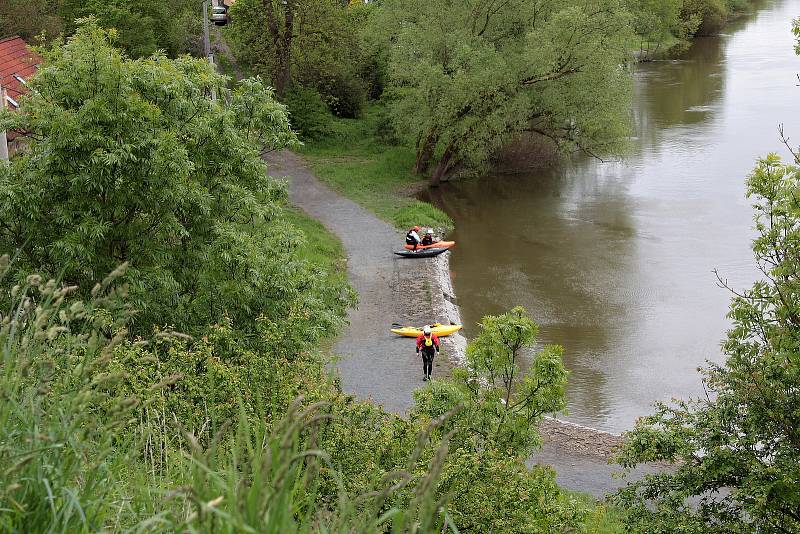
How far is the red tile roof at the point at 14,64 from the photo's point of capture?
88.2 feet

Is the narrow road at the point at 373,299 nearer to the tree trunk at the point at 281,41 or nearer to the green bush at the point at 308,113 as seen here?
the green bush at the point at 308,113

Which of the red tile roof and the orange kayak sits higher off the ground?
the red tile roof

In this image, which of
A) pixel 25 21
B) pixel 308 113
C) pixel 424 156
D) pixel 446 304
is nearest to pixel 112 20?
pixel 25 21

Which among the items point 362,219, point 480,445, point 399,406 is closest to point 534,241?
point 362,219

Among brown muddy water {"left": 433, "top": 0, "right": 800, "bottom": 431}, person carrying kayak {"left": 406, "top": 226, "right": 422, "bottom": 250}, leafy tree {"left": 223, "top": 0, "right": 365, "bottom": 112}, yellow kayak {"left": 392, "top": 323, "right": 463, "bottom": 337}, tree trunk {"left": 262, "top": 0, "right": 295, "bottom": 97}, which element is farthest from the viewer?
leafy tree {"left": 223, "top": 0, "right": 365, "bottom": 112}

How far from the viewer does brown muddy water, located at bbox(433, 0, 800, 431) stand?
78.6 feet

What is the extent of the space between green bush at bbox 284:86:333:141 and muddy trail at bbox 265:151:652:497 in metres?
6.03

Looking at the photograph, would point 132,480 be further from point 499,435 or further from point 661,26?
point 661,26

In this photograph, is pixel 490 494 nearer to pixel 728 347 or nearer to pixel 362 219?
pixel 728 347

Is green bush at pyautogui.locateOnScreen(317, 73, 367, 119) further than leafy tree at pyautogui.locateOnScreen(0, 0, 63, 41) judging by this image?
Yes

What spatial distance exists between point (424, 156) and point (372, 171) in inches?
88.9

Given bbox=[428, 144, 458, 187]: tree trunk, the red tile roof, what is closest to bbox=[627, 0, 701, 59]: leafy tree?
bbox=[428, 144, 458, 187]: tree trunk

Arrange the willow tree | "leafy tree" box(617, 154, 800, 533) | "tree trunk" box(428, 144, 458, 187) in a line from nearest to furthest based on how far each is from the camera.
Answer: "leafy tree" box(617, 154, 800, 533), the willow tree, "tree trunk" box(428, 144, 458, 187)

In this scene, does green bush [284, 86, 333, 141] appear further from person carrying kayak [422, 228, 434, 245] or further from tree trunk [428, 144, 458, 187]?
person carrying kayak [422, 228, 434, 245]
